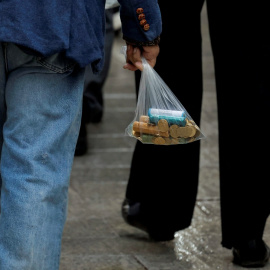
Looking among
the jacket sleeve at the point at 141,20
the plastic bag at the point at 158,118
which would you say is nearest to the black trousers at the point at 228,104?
the plastic bag at the point at 158,118

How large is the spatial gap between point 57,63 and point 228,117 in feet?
3.17

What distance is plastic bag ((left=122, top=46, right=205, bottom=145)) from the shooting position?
97.2 inches

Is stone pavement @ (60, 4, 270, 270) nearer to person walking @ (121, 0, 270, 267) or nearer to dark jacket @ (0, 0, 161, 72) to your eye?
person walking @ (121, 0, 270, 267)

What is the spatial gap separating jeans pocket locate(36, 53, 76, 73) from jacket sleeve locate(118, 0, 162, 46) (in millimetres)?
222

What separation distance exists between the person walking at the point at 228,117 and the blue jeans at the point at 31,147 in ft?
2.65

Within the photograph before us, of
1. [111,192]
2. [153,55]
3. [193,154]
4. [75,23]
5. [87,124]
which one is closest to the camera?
[75,23]

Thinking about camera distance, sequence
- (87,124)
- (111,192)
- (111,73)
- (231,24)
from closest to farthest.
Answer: (231,24), (111,192), (87,124), (111,73)

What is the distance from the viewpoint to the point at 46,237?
2281 mm

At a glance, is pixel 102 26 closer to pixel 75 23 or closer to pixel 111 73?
pixel 75 23

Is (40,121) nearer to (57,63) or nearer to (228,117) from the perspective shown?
(57,63)

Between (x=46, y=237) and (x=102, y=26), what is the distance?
628 millimetres

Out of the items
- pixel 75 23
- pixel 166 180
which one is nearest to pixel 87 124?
pixel 166 180

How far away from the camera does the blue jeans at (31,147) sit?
7.23 feet

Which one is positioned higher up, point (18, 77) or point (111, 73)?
point (18, 77)
